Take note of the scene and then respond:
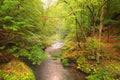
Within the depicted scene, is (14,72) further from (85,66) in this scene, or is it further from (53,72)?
(85,66)

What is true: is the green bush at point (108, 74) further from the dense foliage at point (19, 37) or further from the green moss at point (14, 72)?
the green moss at point (14, 72)

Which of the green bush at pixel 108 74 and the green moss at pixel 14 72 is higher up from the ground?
the green moss at pixel 14 72

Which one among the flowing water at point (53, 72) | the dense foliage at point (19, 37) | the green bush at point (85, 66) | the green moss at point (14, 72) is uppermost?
the dense foliage at point (19, 37)

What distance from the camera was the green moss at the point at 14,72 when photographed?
9.79 metres

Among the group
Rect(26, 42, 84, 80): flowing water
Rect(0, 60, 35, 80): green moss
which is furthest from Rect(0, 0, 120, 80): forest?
Rect(26, 42, 84, 80): flowing water

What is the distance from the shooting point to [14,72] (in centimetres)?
1017

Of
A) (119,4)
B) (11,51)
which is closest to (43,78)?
(11,51)

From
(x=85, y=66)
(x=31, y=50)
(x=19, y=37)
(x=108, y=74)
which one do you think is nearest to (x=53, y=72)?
(x=85, y=66)

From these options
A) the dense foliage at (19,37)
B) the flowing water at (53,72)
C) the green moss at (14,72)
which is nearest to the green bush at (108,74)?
the flowing water at (53,72)

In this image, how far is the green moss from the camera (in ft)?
32.1

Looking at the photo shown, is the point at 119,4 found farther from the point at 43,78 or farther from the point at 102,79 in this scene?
the point at 43,78

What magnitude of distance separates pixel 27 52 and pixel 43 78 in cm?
260

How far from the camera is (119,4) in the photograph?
16297 millimetres

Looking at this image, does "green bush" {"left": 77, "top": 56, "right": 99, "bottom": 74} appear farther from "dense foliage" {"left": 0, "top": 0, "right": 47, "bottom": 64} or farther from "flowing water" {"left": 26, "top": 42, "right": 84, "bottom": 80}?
"dense foliage" {"left": 0, "top": 0, "right": 47, "bottom": 64}
